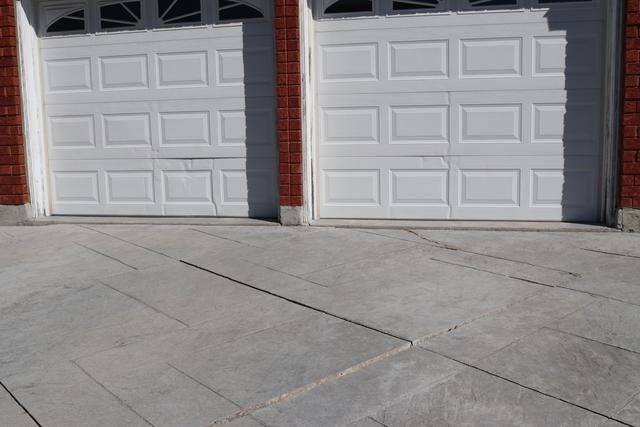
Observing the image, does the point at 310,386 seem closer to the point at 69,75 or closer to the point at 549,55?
the point at 549,55

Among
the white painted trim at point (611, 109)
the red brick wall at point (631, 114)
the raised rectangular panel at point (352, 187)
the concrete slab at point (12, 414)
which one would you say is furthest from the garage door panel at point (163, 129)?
the concrete slab at point (12, 414)

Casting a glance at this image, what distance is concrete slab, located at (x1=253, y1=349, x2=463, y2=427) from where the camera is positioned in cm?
323

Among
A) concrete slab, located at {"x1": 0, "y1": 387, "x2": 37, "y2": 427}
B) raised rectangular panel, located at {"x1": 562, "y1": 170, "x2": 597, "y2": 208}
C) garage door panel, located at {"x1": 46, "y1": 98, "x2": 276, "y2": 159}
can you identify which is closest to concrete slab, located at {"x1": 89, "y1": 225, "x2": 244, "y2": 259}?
garage door panel, located at {"x1": 46, "y1": 98, "x2": 276, "y2": 159}

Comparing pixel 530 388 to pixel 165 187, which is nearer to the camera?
pixel 530 388

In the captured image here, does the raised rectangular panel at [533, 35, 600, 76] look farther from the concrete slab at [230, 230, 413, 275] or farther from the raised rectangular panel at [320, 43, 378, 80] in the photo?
the concrete slab at [230, 230, 413, 275]

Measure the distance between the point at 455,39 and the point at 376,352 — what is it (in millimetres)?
4396

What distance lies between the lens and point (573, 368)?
12.1ft

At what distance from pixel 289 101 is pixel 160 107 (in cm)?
168

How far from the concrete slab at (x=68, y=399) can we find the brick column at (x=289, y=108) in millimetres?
3968

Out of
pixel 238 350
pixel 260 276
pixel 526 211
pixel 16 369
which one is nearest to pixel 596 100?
pixel 526 211

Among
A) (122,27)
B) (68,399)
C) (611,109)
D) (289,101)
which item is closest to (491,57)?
(611,109)

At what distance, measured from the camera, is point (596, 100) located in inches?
279

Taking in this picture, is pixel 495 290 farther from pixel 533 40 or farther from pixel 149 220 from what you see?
pixel 149 220

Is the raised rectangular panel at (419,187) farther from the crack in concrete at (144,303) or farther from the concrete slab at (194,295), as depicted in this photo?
the crack in concrete at (144,303)
